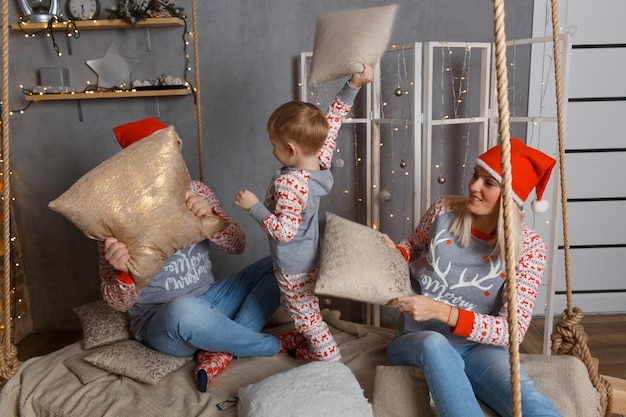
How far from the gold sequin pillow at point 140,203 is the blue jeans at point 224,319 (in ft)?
0.56

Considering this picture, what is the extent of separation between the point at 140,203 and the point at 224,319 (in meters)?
0.50

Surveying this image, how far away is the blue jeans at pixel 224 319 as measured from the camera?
180cm

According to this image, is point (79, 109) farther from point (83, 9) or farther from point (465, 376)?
point (465, 376)

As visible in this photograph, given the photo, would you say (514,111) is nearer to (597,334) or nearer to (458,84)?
(458,84)

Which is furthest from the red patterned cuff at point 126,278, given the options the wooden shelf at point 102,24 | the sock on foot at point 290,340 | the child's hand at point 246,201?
the wooden shelf at point 102,24

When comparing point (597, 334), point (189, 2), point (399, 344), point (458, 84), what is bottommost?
point (597, 334)

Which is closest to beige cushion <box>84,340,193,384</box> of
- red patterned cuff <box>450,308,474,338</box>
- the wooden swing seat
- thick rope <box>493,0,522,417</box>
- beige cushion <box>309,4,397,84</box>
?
red patterned cuff <box>450,308,474,338</box>

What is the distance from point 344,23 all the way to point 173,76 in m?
1.28

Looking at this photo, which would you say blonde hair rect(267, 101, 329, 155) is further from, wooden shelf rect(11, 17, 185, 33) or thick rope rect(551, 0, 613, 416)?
wooden shelf rect(11, 17, 185, 33)

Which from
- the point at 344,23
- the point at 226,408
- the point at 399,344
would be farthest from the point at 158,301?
the point at 344,23

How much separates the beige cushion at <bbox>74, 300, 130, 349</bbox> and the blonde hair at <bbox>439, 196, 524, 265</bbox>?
1305mm

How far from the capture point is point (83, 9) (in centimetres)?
261

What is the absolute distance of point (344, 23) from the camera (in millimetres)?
1762

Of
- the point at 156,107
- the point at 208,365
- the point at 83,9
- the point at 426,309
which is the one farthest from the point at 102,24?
the point at 426,309
